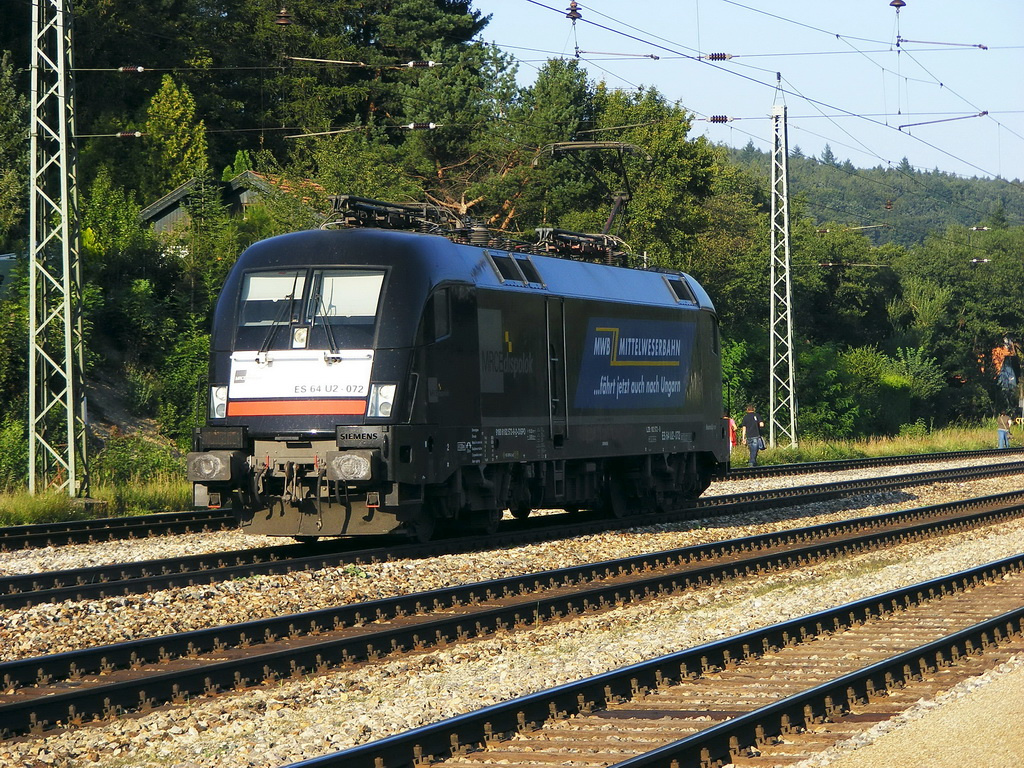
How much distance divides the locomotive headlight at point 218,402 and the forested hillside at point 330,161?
16.2 meters

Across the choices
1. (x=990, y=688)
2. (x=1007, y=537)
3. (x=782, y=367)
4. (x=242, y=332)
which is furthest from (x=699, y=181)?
(x=990, y=688)

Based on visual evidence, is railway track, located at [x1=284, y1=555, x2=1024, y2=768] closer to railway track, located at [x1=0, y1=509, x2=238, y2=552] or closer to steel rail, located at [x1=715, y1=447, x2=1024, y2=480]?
railway track, located at [x1=0, y1=509, x2=238, y2=552]

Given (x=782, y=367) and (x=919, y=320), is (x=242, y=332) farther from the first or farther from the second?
(x=919, y=320)

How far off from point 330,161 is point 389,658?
29.6 meters

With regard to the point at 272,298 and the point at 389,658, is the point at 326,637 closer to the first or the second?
the point at 389,658

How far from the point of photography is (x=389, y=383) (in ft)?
48.1

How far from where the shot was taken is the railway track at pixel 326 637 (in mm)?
8398

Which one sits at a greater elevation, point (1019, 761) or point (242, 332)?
point (242, 332)

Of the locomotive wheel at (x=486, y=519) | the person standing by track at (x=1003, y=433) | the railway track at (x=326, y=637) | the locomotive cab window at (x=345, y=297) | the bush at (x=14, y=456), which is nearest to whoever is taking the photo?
the railway track at (x=326, y=637)

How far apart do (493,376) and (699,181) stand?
36.8m

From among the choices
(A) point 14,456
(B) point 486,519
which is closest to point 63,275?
(A) point 14,456

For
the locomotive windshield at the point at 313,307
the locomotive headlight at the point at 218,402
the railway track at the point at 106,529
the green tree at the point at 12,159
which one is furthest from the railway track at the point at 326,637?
the green tree at the point at 12,159

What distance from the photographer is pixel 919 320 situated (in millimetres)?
74562

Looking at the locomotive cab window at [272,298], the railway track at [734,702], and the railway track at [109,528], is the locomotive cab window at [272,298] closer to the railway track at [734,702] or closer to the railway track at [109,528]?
the railway track at [109,528]
